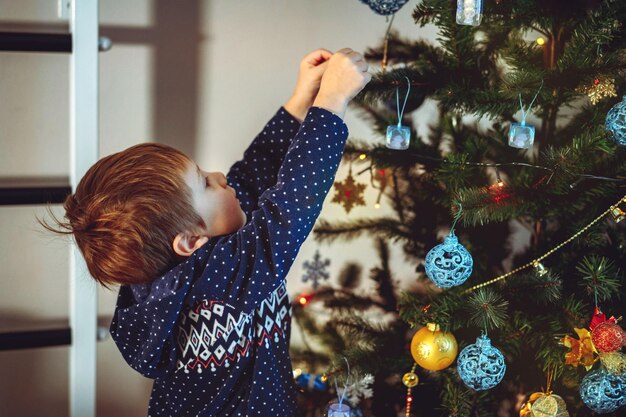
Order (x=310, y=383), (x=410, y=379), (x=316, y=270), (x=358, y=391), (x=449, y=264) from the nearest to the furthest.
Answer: (x=449, y=264) → (x=410, y=379) → (x=358, y=391) → (x=310, y=383) → (x=316, y=270)

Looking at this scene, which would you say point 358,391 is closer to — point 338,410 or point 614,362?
point 338,410

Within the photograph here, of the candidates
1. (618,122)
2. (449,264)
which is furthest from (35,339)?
(618,122)

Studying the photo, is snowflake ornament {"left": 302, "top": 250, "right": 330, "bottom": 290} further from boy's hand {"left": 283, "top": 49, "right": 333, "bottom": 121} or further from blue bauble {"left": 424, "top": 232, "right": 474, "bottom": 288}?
blue bauble {"left": 424, "top": 232, "right": 474, "bottom": 288}

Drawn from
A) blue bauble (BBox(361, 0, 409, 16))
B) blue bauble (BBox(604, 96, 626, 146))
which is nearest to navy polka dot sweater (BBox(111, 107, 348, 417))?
blue bauble (BBox(361, 0, 409, 16))

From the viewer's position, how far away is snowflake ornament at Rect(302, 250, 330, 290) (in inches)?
66.9

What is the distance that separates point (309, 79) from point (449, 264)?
0.39 metres

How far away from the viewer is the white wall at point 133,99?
144 cm

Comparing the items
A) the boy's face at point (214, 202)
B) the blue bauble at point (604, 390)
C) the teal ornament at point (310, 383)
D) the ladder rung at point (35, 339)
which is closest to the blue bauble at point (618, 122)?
the blue bauble at point (604, 390)

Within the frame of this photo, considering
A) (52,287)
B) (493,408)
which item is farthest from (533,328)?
(52,287)

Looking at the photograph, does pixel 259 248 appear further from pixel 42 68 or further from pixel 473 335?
pixel 42 68

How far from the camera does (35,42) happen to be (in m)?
1.28

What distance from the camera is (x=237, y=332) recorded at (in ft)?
3.89

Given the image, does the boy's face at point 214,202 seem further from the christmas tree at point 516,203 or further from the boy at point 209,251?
the christmas tree at point 516,203

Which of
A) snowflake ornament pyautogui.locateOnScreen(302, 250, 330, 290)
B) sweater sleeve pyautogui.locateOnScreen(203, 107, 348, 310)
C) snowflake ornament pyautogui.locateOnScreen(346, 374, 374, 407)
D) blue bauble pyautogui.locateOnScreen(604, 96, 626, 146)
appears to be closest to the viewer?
blue bauble pyautogui.locateOnScreen(604, 96, 626, 146)
